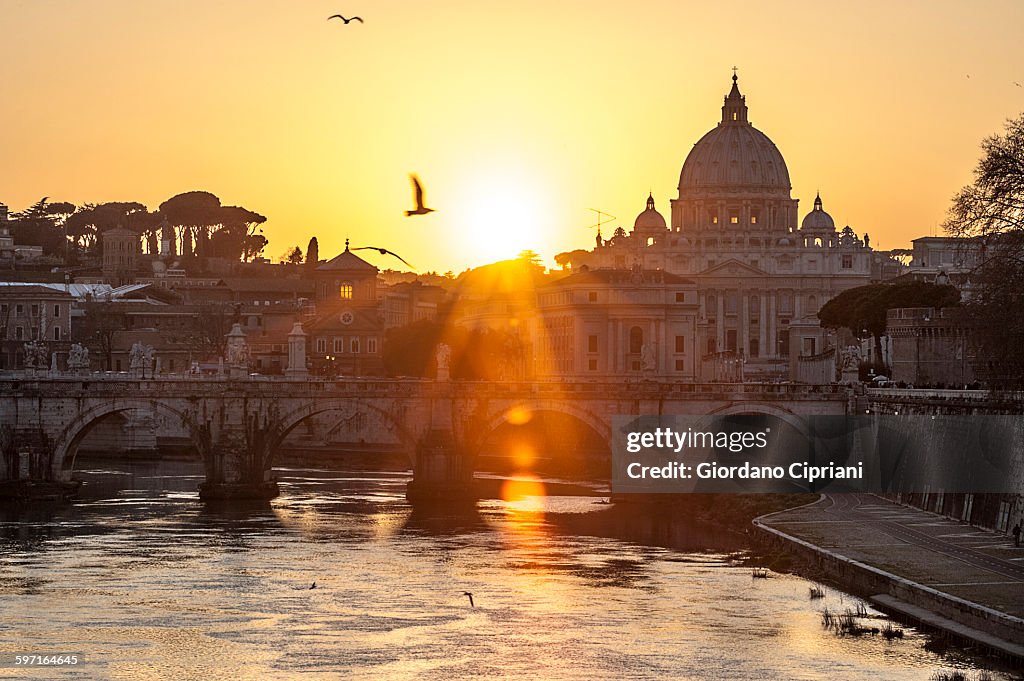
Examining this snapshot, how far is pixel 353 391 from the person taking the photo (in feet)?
252

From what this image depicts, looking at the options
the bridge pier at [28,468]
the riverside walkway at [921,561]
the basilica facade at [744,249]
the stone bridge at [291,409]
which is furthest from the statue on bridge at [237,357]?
the basilica facade at [744,249]

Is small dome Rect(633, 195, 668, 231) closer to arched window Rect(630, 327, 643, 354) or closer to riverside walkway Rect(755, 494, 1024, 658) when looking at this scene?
arched window Rect(630, 327, 643, 354)

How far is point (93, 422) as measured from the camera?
77.2m

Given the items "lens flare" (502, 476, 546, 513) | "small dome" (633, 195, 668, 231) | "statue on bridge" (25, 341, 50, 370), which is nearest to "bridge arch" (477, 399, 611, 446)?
"lens flare" (502, 476, 546, 513)

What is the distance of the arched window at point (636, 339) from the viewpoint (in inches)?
4788

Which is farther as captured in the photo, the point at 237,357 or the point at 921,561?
the point at 237,357

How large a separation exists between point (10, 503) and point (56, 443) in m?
3.56

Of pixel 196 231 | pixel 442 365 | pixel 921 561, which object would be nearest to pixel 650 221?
pixel 196 231

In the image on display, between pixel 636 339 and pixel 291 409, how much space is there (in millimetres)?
47969

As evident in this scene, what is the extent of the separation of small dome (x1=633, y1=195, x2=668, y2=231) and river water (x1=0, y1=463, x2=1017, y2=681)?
4132 inches

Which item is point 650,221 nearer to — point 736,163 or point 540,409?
point 736,163

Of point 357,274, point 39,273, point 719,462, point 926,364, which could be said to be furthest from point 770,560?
point 39,273

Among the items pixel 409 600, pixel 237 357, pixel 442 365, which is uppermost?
pixel 237 357

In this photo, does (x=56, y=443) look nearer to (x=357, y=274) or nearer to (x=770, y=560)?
(x=770, y=560)
